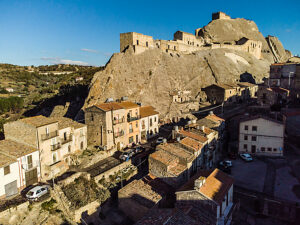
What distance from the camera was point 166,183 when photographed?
26312 mm

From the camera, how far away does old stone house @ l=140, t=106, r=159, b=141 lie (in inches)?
1753

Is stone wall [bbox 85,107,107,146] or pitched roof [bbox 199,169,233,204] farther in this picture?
stone wall [bbox 85,107,107,146]

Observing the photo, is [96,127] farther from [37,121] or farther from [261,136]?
[261,136]

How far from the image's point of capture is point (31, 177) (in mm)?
26625

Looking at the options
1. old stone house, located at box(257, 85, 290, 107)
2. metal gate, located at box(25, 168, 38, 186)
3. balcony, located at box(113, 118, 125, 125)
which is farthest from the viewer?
old stone house, located at box(257, 85, 290, 107)

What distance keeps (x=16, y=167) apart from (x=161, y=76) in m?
48.0

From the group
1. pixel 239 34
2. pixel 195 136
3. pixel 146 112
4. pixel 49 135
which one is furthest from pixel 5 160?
pixel 239 34

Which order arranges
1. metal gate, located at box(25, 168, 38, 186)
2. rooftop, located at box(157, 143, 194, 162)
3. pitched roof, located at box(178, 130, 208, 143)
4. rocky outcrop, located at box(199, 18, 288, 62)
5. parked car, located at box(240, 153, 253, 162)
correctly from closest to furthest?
metal gate, located at box(25, 168, 38, 186), rooftop, located at box(157, 143, 194, 162), pitched roof, located at box(178, 130, 208, 143), parked car, located at box(240, 153, 253, 162), rocky outcrop, located at box(199, 18, 288, 62)

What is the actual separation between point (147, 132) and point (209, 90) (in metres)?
31.9

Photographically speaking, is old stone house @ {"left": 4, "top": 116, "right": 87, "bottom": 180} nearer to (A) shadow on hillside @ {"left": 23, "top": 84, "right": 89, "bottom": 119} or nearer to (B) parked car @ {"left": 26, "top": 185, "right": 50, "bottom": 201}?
(B) parked car @ {"left": 26, "top": 185, "right": 50, "bottom": 201}

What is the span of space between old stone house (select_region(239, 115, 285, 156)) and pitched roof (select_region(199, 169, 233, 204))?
19.0m

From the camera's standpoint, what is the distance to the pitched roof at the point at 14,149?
83.6 ft

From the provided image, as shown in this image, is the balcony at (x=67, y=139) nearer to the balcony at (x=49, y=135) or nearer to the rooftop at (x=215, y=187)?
the balcony at (x=49, y=135)

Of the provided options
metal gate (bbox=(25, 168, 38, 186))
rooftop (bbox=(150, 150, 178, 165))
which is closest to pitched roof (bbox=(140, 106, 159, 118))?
rooftop (bbox=(150, 150, 178, 165))
